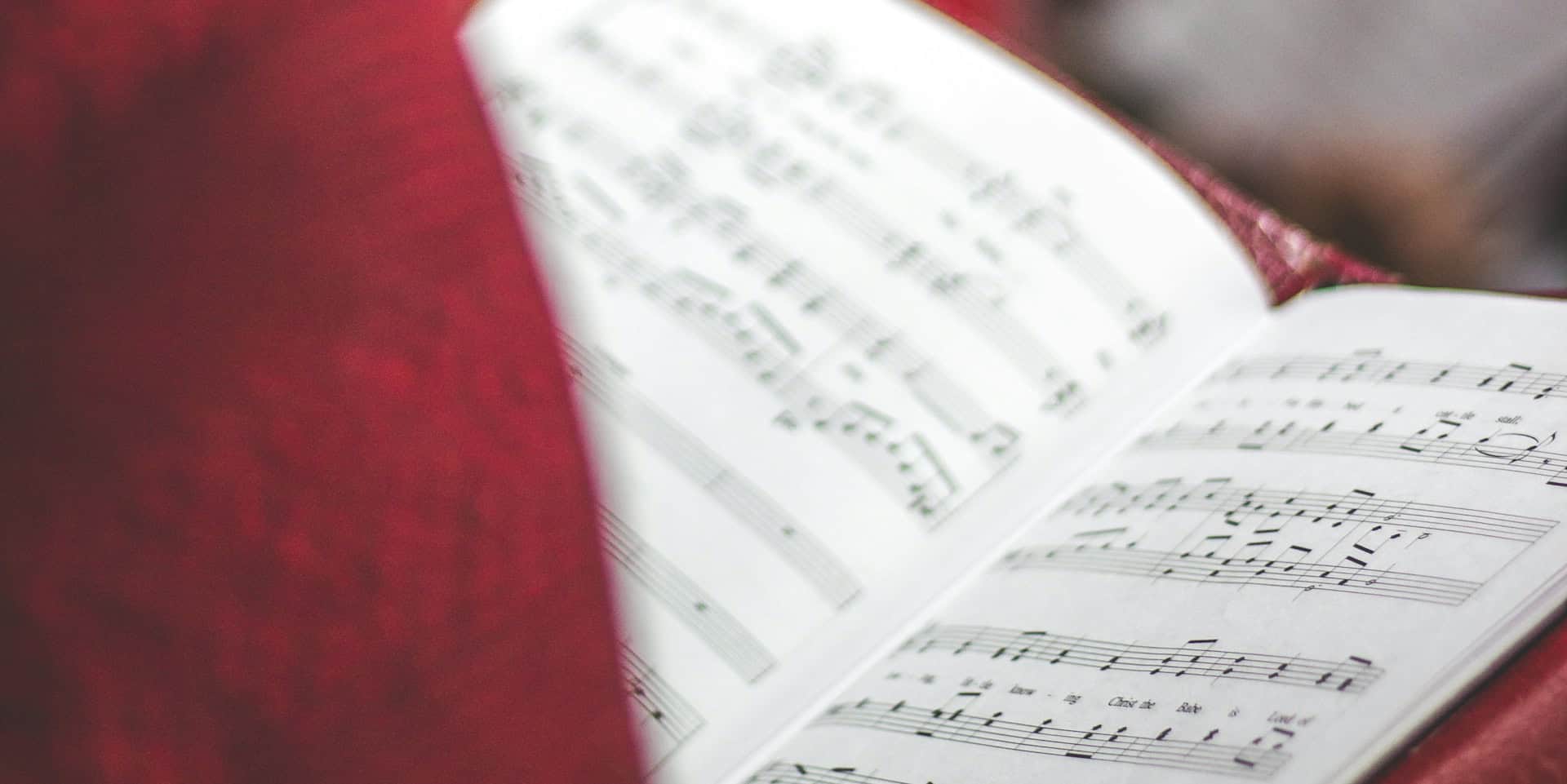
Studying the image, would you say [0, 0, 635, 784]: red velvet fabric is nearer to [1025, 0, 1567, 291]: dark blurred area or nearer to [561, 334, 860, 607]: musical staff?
[561, 334, 860, 607]: musical staff

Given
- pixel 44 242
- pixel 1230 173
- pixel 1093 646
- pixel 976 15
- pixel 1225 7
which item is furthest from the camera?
pixel 1225 7

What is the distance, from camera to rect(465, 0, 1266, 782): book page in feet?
1.65

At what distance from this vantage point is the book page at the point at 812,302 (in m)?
0.50

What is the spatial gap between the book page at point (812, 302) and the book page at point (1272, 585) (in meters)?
0.04

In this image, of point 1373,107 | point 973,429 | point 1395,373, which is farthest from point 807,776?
point 1373,107

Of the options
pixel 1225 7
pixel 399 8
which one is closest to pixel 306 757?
pixel 399 8

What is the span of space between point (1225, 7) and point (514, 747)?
123cm

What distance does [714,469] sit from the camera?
525 millimetres

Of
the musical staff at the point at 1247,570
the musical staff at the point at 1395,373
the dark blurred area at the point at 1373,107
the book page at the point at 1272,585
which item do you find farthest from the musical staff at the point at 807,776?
the dark blurred area at the point at 1373,107

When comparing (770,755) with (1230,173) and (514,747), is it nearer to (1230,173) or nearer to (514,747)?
(514,747)

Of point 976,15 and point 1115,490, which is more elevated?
point 976,15

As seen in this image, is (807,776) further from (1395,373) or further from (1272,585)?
(1395,373)

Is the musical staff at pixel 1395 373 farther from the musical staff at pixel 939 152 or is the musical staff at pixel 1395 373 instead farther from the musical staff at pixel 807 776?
the musical staff at pixel 807 776

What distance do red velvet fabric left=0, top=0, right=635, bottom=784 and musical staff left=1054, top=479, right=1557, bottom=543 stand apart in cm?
22
